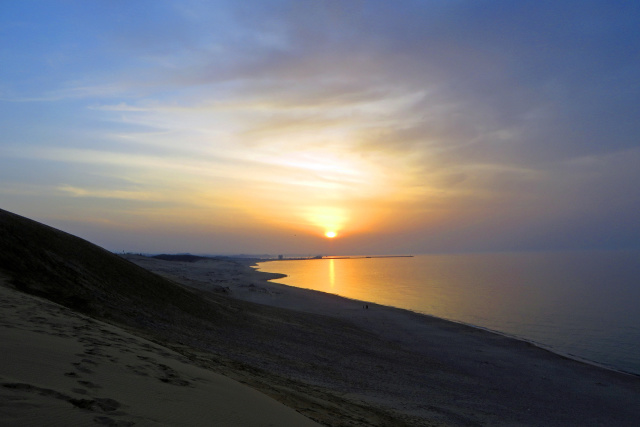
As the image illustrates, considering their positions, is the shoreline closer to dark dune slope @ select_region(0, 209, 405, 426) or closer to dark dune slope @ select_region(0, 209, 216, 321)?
dark dune slope @ select_region(0, 209, 405, 426)

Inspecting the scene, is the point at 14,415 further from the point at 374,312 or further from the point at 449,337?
the point at 374,312

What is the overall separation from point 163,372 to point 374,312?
36.9 metres

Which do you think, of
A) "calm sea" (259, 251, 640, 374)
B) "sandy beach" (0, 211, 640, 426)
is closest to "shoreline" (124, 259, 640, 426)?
"sandy beach" (0, 211, 640, 426)

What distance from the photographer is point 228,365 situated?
11.7 meters

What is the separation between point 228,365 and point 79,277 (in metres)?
8.94

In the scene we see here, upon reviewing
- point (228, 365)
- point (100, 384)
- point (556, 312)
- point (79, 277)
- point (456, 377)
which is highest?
point (79, 277)

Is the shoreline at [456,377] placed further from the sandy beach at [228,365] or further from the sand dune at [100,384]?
the sand dune at [100,384]

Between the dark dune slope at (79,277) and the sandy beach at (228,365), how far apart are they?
80 millimetres

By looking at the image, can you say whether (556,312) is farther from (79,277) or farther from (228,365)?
(79,277)

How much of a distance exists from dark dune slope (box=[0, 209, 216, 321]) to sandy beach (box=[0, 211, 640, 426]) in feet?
0.26

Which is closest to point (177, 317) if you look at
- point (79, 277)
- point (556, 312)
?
point (79, 277)

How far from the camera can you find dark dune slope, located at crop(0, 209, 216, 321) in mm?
14172

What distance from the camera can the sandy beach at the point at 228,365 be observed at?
213 inches

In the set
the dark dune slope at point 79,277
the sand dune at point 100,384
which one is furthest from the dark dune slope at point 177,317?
the sand dune at point 100,384
